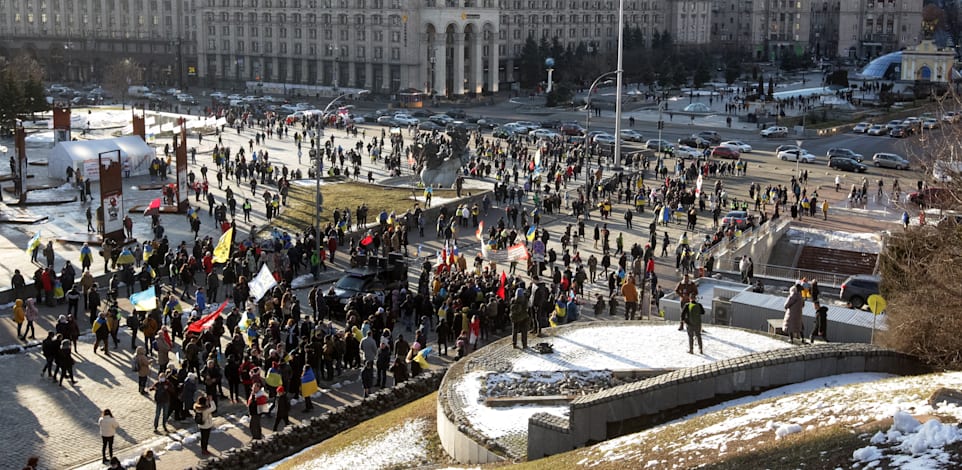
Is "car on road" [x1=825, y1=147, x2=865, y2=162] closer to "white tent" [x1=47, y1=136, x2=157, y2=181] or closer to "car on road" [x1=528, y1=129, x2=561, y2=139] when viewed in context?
"car on road" [x1=528, y1=129, x2=561, y2=139]

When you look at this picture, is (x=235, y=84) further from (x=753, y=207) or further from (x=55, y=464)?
(x=55, y=464)

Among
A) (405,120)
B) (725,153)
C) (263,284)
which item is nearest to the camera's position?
Result: (263,284)

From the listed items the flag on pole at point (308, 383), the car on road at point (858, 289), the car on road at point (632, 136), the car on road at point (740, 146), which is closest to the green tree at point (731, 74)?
the car on road at point (632, 136)

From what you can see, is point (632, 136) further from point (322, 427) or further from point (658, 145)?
point (322, 427)

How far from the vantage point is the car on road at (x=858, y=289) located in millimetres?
31656

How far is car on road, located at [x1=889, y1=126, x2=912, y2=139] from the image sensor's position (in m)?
75.2

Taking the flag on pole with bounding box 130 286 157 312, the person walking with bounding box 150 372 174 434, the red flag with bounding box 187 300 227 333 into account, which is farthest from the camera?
the flag on pole with bounding box 130 286 157 312

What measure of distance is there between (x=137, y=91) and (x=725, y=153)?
65.4m

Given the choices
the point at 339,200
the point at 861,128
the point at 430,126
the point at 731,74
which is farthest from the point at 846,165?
the point at 731,74

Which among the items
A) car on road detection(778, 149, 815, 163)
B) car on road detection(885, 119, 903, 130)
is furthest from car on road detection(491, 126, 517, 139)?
car on road detection(885, 119, 903, 130)

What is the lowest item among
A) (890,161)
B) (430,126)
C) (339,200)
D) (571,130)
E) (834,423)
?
(339,200)

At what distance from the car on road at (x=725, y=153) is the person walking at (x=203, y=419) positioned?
164 ft

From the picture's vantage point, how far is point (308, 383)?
2214cm

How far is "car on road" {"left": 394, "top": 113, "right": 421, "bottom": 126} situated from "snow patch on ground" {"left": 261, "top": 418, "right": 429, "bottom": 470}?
62.4m
